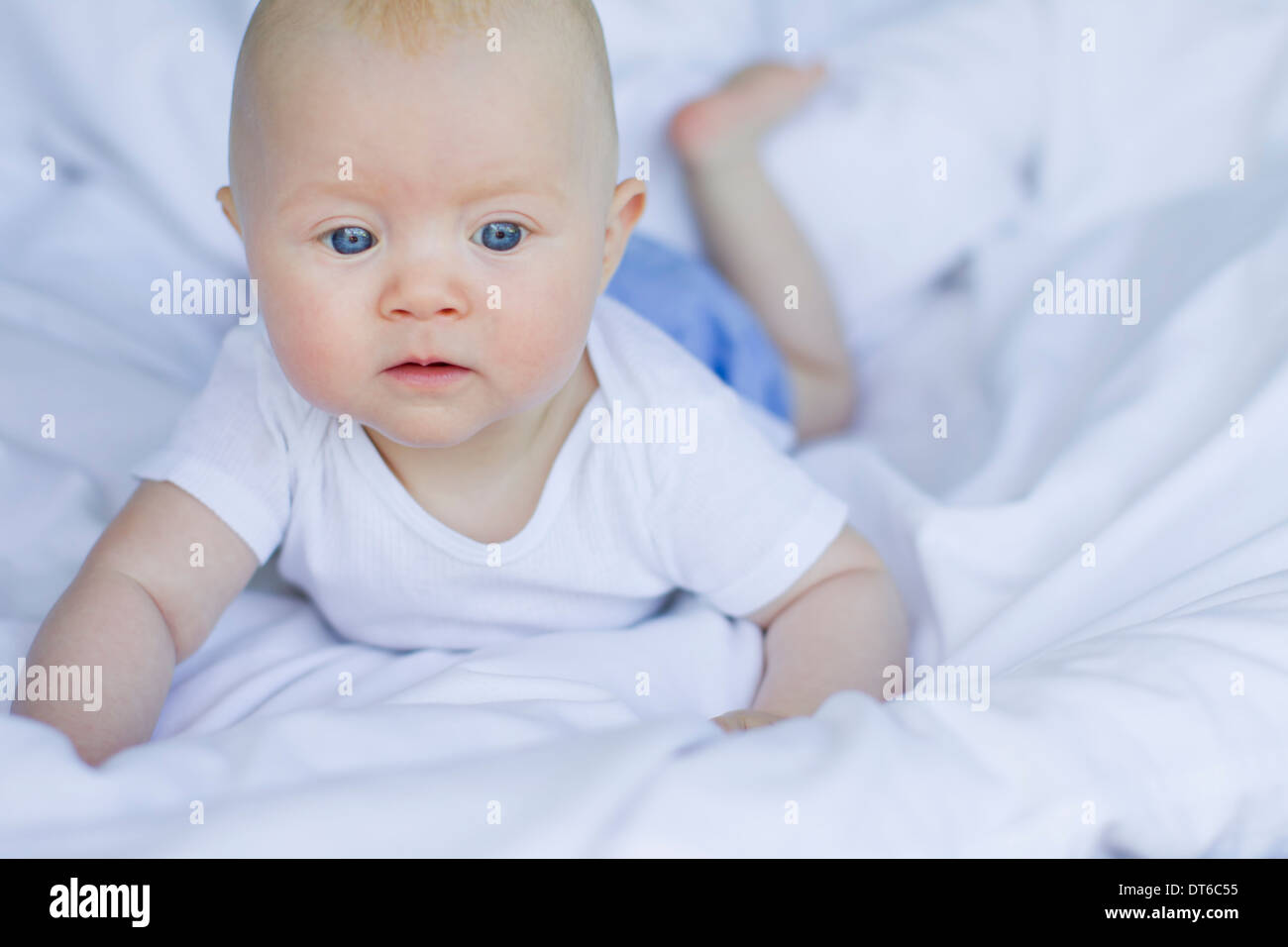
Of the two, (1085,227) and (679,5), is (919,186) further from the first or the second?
(679,5)

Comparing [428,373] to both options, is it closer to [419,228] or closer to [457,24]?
[419,228]

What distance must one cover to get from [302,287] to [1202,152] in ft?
3.94

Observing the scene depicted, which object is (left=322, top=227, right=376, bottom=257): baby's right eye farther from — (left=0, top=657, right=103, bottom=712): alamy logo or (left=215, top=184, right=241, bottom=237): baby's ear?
(left=0, top=657, right=103, bottom=712): alamy logo

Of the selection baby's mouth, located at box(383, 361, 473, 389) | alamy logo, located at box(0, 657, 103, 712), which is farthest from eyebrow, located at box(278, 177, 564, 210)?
→ alamy logo, located at box(0, 657, 103, 712)

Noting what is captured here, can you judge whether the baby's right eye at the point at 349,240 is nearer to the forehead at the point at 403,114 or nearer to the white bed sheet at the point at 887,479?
the forehead at the point at 403,114

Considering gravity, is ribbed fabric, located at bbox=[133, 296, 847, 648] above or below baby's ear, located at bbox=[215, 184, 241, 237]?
below

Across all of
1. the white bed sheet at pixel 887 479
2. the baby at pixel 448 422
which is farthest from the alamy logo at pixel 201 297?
the baby at pixel 448 422

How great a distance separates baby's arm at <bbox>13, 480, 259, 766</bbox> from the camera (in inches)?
33.5

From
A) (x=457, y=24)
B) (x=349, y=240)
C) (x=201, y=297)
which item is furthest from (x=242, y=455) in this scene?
(x=201, y=297)

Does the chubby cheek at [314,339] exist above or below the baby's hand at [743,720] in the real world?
above

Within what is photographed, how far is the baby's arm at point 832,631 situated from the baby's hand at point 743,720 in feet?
0.14
